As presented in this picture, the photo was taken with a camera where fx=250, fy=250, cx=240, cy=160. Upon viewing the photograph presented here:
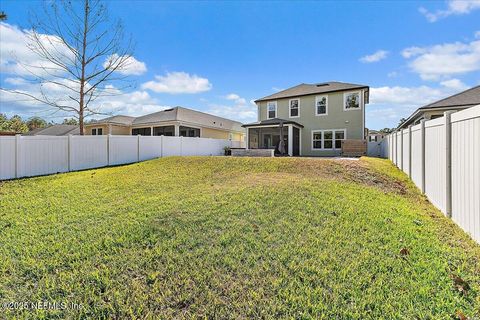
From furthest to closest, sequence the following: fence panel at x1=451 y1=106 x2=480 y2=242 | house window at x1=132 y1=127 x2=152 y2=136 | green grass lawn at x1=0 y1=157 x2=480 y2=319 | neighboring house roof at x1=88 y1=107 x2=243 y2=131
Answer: house window at x1=132 y1=127 x2=152 y2=136
neighboring house roof at x1=88 y1=107 x2=243 y2=131
fence panel at x1=451 y1=106 x2=480 y2=242
green grass lawn at x1=0 y1=157 x2=480 y2=319

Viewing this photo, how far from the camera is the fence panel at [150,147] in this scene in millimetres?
14867

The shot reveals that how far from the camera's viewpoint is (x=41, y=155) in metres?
10.5

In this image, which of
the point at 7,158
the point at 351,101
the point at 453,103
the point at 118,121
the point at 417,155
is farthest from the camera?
the point at 118,121

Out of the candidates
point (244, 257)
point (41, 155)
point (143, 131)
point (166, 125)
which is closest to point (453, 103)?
point (244, 257)

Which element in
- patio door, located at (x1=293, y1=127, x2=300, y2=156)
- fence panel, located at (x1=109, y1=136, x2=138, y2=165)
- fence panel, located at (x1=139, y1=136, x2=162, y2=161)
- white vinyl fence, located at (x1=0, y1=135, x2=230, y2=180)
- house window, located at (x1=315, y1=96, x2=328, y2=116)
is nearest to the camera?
white vinyl fence, located at (x1=0, y1=135, x2=230, y2=180)

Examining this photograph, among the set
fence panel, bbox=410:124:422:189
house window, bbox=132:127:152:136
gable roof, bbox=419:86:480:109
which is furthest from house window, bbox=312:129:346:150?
house window, bbox=132:127:152:136

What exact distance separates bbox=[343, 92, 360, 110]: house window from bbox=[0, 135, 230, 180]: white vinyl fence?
497 inches

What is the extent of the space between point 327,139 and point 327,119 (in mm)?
1625

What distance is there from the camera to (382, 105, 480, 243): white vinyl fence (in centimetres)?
326

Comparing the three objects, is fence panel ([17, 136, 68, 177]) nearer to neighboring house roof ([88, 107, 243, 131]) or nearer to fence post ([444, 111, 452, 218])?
neighboring house roof ([88, 107, 243, 131])

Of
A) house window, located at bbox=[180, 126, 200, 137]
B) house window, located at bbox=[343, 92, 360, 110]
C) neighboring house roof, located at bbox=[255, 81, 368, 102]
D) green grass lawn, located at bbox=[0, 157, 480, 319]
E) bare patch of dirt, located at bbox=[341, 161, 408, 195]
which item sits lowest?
green grass lawn, located at bbox=[0, 157, 480, 319]

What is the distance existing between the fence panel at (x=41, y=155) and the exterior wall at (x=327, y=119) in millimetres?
16689

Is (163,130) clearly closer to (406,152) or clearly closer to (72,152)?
(72,152)

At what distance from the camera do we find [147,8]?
1118 centimetres
